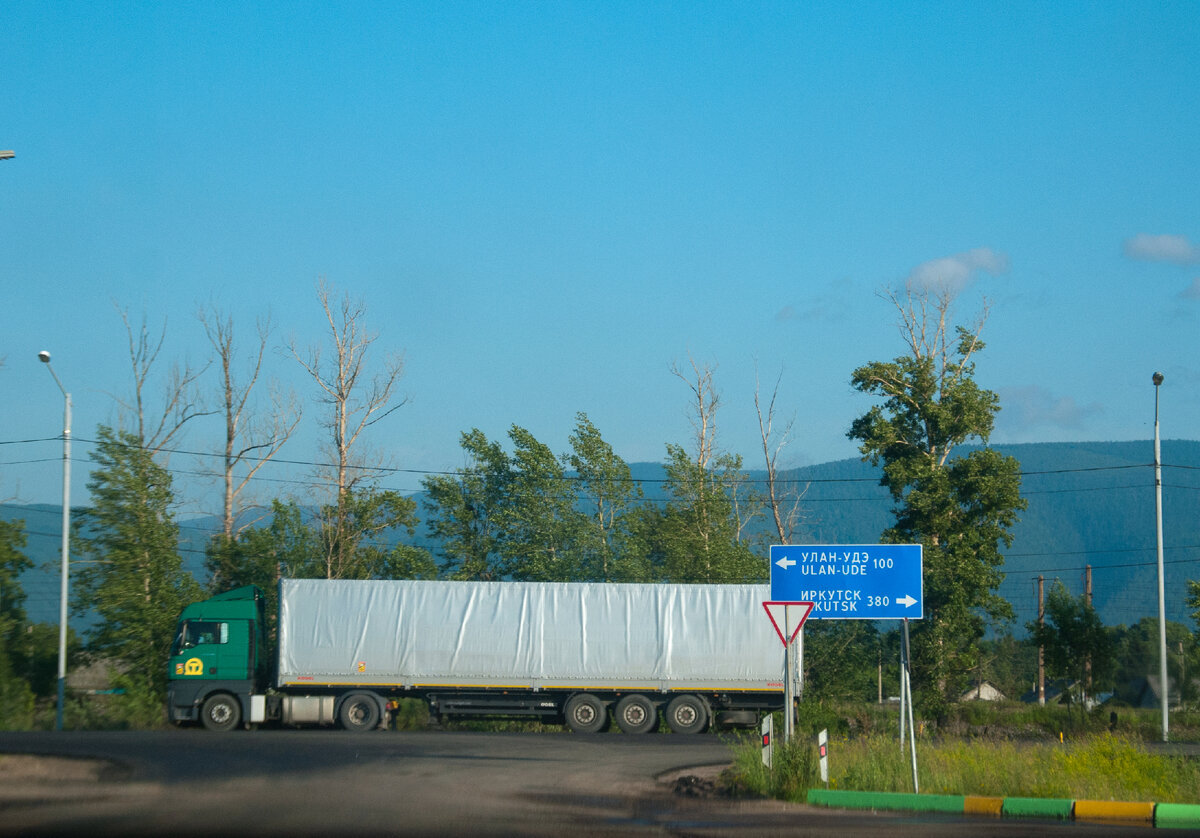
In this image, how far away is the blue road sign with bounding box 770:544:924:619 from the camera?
18.1m

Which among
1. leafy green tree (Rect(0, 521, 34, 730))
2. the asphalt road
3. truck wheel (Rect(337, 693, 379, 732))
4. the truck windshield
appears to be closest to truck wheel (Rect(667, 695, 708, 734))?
the asphalt road

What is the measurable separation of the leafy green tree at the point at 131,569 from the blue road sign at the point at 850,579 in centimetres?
2131

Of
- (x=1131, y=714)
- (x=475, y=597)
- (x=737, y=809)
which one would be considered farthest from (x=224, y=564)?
(x=1131, y=714)

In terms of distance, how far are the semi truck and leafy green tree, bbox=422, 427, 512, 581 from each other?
70.3 ft

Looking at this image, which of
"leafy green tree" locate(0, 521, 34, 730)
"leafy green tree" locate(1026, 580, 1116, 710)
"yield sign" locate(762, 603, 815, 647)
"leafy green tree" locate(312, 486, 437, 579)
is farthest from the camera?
"leafy green tree" locate(312, 486, 437, 579)

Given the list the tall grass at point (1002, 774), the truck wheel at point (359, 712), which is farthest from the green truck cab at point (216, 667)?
the tall grass at point (1002, 774)

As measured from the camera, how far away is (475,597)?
28516 mm

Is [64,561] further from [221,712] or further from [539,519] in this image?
[539,519]

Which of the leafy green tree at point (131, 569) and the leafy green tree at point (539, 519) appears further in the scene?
the leafy green tree at point (539, 519)

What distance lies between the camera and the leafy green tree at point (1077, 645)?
37.9m

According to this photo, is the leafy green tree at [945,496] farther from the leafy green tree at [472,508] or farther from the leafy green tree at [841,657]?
the leafy green tree at [472,508]

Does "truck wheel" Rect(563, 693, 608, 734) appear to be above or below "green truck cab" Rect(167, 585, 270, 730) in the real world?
below

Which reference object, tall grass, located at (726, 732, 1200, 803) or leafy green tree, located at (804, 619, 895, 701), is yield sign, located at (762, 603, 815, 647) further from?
leafy green tree, located at (804, 619, 895, 701)

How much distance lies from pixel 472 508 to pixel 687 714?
81.7 feet
